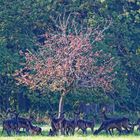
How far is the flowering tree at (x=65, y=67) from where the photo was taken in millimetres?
34500

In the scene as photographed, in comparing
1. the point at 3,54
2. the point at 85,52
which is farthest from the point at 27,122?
the point at 3,54

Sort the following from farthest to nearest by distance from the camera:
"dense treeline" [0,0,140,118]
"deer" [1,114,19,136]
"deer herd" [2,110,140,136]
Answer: "dense treeline" [0,0,140,118] < "deer" [1,114,19,136] < "deer herd" [2,110,140,136]

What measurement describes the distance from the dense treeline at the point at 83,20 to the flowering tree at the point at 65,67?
177cm

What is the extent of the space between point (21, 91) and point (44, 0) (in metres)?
6.69

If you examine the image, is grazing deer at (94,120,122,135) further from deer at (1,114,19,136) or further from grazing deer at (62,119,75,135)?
deer at (1,114,19,136)

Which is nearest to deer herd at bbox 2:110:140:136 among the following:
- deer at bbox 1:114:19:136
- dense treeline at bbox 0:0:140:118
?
deer at bbox 1:114:19:136

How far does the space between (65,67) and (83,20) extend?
34.9ft

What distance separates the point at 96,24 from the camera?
143ft

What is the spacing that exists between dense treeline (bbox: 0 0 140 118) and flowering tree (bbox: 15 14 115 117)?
1768 mm

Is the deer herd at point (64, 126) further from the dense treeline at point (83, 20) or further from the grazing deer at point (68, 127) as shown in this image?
the dense treeline at point (83, 20)

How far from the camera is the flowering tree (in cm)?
3450

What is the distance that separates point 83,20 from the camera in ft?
146

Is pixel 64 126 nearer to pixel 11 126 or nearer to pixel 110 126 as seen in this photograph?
pixel 110 126

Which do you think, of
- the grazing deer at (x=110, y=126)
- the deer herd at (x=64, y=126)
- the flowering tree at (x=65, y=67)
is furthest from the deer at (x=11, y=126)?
the flowering tree at (x=65, y=67)
